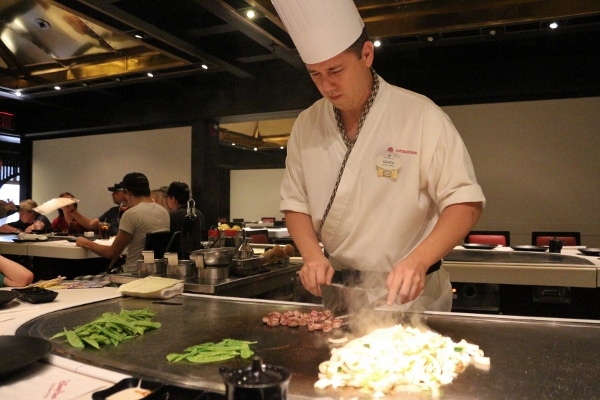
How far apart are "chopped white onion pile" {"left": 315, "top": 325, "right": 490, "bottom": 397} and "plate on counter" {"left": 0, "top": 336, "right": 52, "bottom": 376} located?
2.18ft

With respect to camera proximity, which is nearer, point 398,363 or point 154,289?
point 398,363

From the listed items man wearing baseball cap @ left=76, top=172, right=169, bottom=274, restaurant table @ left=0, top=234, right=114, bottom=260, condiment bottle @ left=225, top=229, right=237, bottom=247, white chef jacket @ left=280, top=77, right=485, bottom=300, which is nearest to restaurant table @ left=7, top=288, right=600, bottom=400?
white chef jacket @ left=280, top=77, right=485, bottom=300

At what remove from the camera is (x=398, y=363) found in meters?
1.11

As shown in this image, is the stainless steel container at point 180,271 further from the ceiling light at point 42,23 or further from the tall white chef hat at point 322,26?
the ceiling light at point 42,23

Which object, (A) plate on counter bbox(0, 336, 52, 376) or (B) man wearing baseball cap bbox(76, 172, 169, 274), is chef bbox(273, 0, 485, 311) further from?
(B) man wearing baseball cap bbox(76, 172, 169, 274)

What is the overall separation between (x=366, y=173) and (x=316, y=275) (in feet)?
1.38

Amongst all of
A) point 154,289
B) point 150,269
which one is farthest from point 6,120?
point 154,289

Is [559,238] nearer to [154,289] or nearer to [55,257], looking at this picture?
[154,289]

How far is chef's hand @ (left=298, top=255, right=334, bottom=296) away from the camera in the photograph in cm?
158

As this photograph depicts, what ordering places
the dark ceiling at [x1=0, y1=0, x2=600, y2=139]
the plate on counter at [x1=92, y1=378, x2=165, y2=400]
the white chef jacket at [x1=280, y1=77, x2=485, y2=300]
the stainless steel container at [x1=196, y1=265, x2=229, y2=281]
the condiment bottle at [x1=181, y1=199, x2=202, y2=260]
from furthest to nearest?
the dark ceiling at [x1=0, y1=0, x2=600, y2=139] < the condiment bottle at [x1=181, y1=199, x2=202, y2=260] < the stainless steel container at [x1=196, y1=265, x2=229, y2=281] < the white chef jacket at [x1=280, y1=77, x2=485, y2=300] < the plate on counter at [x1=92, y1=378, x2=165, y2=400]

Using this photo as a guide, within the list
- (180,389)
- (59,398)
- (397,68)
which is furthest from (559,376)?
(397,68)

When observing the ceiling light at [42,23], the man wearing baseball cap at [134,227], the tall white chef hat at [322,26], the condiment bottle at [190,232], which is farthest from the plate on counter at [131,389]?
the ceiling light at [42,23]

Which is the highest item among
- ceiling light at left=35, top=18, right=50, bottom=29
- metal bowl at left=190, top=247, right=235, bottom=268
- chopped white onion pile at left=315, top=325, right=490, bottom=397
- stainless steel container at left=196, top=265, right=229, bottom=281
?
ceiling light at left=35, top=18, right=50, bottom=29

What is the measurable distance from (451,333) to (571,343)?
0.32 metres
